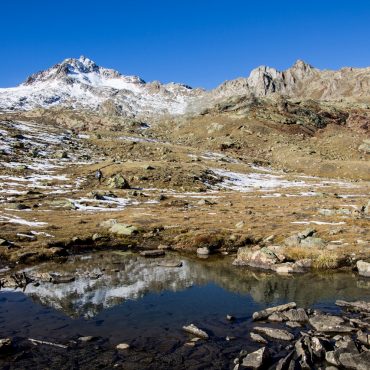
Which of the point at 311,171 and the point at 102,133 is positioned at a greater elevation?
the point at 102,133

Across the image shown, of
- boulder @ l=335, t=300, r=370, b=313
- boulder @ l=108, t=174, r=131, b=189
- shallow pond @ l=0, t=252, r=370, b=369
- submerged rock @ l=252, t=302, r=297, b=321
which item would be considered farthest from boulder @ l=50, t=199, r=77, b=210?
boulder @ l=335, t=300, r=370, b=313

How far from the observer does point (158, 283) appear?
28.0 metres

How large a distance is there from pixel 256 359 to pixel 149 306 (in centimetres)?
852

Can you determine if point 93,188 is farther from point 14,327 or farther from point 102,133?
point 102,133

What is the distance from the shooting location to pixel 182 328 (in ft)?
65.2

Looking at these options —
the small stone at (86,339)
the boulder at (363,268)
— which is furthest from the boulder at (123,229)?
the small stone at (86,339)

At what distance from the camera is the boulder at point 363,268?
95.0 ft

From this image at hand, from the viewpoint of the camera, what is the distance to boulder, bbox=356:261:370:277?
95.0 ft

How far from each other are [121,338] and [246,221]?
1153 inches

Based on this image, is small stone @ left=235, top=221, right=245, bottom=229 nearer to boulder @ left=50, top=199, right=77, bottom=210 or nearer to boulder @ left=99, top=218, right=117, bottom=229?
boulder @ left=99, top=218, right=117, bottom=229

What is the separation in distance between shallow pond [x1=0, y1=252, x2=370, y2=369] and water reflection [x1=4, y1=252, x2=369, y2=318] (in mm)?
58

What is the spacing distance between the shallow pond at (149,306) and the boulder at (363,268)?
1.05 metres

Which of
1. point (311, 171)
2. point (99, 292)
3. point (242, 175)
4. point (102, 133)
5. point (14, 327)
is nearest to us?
point (14, 327)

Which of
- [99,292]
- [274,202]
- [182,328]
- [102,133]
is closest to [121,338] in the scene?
[182,328]
